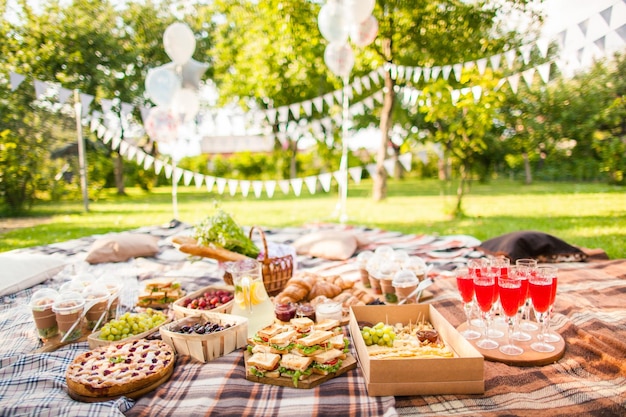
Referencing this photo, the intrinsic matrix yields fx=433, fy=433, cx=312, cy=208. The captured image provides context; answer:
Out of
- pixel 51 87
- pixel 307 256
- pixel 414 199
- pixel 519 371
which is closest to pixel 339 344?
pixel 519 371

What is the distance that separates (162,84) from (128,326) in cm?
481

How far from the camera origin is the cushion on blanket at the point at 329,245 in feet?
14.8

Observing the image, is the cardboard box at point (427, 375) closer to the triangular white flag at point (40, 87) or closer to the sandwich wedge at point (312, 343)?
the sandwich wedge at point (312, 343)

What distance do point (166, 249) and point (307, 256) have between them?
5.45ft

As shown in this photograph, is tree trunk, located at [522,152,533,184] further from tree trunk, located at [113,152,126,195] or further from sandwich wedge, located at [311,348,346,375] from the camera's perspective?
tree trunk, located at [113,152,126,195]

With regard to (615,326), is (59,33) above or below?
above

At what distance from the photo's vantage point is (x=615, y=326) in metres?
2.36

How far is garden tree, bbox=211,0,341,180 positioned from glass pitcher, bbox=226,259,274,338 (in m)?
8.14

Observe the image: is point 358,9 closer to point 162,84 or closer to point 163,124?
point 162,84

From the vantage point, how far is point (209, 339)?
2.10 m

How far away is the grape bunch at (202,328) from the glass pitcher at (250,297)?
7.0 inches

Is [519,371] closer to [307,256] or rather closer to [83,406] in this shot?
[83,406]

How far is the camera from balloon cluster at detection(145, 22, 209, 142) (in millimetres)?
6340

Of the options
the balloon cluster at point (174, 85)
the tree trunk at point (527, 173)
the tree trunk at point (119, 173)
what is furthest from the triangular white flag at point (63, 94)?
the tree trunk at point (527, 173)
